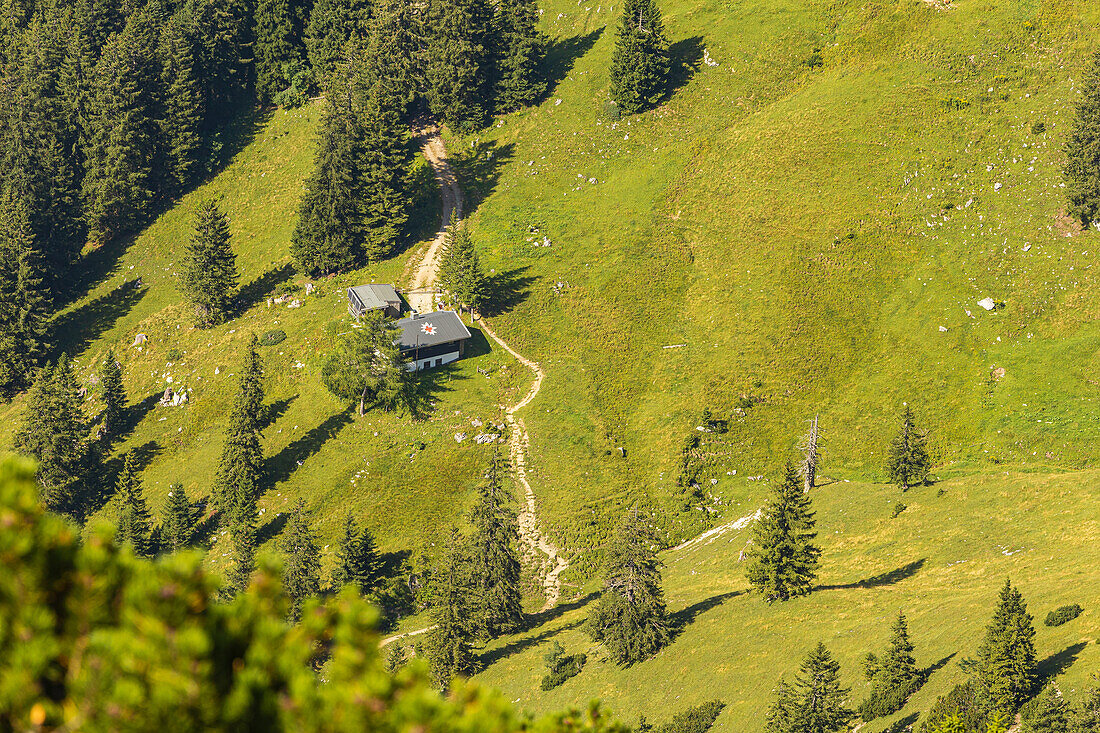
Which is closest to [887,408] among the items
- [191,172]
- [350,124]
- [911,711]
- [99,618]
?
[911,711]

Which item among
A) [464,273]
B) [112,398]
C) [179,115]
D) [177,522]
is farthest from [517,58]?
[177,522]

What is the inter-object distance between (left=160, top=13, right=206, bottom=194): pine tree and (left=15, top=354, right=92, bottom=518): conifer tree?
172 feet

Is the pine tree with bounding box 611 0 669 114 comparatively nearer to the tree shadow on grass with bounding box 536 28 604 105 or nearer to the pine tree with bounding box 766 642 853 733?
the tree shadow on grass with bounding box 536 28 604 105

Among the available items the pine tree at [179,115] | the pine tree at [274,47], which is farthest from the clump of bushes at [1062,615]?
the pine tree at [274,47]

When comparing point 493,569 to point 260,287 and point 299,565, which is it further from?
point 260,287

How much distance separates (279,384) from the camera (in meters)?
99.8

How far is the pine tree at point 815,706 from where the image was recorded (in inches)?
1859

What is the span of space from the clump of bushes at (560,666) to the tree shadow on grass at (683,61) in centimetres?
8612

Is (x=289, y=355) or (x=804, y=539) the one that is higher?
(x=289, y=355)

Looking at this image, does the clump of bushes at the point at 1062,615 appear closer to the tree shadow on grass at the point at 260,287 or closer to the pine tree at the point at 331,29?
the tree shadow on grass at the point at 260,287

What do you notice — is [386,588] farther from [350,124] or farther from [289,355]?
[350,124]

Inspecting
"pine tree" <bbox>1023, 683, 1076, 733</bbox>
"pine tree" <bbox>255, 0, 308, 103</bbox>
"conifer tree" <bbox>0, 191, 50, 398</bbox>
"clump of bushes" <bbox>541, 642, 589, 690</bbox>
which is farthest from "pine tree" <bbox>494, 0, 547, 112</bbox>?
"pine tree" <bbox>1023, 683, 1076, 733</bbox>

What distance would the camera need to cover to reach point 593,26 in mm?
138625

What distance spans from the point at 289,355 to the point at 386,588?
35743mm
